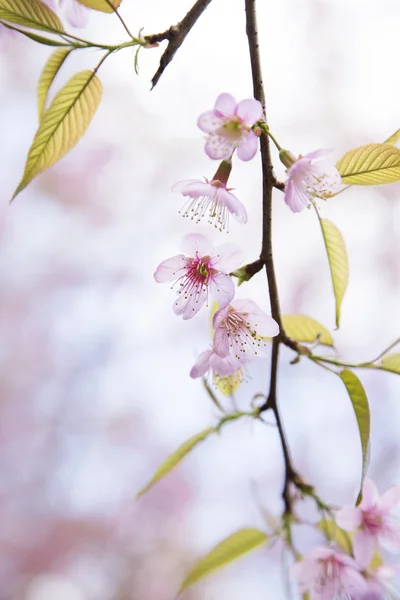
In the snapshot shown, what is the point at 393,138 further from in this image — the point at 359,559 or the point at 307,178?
the point at 359,559

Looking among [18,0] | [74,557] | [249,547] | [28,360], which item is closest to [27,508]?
[74,557]

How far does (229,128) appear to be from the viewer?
431mm

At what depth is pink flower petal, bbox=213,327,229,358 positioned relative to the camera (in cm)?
48

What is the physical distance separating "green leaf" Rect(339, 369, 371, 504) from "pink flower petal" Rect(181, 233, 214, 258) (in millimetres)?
157

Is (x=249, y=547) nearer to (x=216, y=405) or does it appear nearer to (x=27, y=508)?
(x=216, y=405)

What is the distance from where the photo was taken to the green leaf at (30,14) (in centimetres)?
45

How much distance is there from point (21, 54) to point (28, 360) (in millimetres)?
1067

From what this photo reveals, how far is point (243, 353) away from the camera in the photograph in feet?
1.73

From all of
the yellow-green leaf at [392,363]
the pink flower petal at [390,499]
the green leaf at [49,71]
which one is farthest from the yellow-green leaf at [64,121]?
the pink flower petal at [390,499]

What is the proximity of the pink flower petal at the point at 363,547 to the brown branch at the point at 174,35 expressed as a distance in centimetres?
47

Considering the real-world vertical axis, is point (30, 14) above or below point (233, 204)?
above

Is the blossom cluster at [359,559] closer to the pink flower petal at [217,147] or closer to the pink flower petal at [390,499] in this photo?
the pink flower petal at [390,499]

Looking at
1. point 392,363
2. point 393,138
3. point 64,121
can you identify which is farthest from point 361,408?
point 64,121

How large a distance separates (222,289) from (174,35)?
19cm
